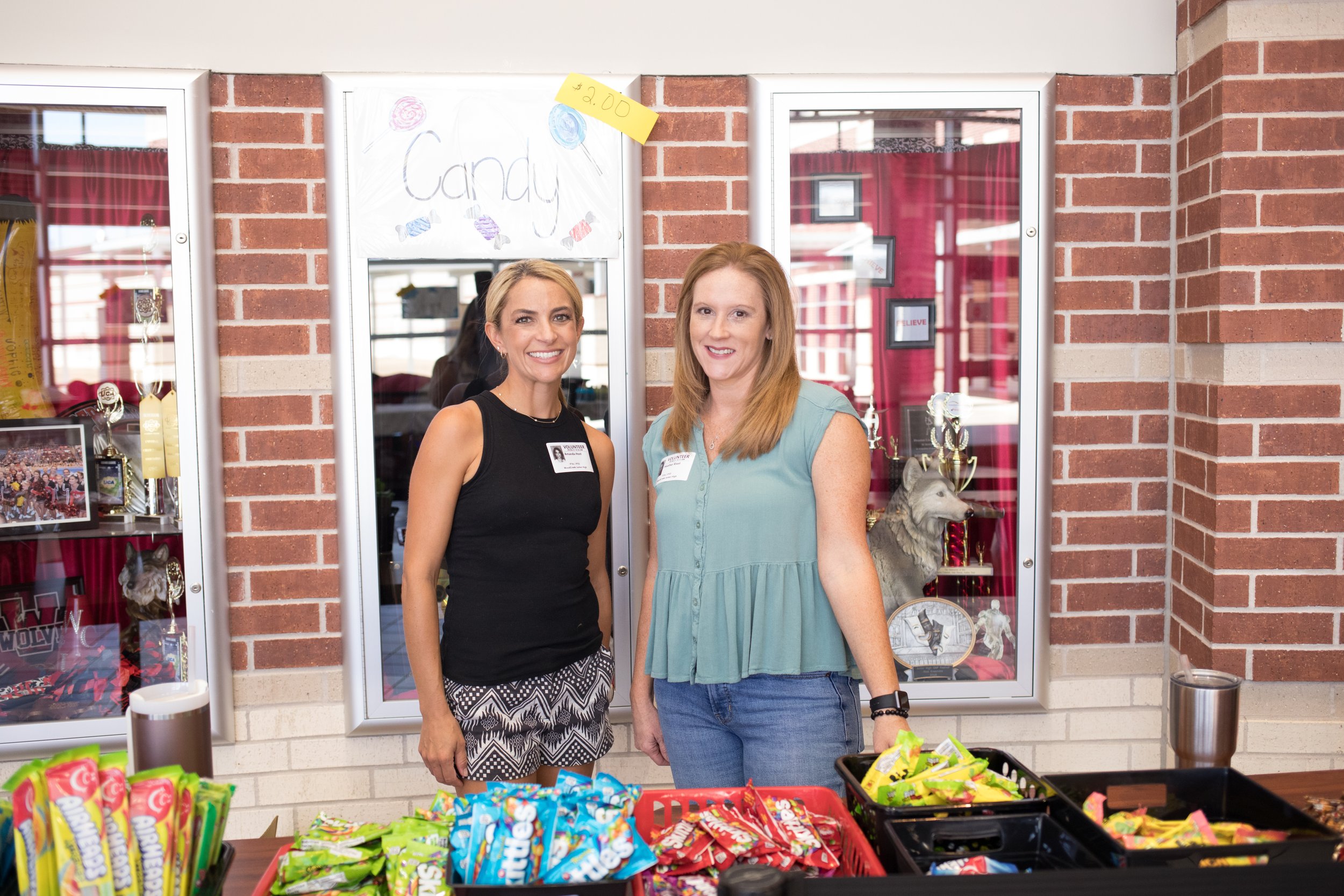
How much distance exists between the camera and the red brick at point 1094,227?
2721mm

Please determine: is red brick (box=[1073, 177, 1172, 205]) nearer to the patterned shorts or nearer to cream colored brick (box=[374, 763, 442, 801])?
the patterned shorts

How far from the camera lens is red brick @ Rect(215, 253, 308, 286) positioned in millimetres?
2584

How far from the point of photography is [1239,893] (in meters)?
1.07

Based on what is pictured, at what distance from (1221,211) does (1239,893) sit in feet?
6.19

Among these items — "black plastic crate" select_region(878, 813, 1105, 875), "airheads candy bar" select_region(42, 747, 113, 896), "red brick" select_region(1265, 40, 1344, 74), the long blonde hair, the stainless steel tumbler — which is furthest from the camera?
"red brick" select_region(1265, 40, 1344, 74)

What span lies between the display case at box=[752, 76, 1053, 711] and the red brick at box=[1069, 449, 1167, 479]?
0.11m

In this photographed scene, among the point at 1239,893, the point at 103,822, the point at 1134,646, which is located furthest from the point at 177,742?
the point at 1134,646

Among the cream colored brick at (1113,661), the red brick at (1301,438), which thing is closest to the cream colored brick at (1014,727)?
the cream colored brick at (1113,661)

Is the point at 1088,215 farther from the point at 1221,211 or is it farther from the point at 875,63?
the point at 875,63

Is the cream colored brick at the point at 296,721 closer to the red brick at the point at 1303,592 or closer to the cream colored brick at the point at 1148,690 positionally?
the cream colored brick at the point at 1148,690

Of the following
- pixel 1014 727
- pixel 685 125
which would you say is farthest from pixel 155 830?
pixel 1014 727

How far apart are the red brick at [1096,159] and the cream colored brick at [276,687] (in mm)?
2401

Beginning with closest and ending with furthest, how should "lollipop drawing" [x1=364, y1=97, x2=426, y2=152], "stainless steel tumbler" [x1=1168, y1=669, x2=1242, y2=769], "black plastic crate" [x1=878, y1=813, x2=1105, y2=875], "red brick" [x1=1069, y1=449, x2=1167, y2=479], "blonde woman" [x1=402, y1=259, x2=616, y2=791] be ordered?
"black plastic crate" [x1=878, y1=813, x2=1105, y2=875]
"stainless steel tumbler" [x1=1168, y1=669, x2=1242, y2=769]
"blonde woman" [x1=402, y1=259, x2=616, y2=791]
"lollipop drawing" [x1=364, y1=97, x2=426, y2=152]
"red brick" [x1=1069, y1=449, x2=1167, y2=479]

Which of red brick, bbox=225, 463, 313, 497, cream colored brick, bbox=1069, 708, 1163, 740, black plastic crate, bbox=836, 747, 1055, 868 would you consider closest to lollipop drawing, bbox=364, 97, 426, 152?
red brick, bbox=225, 463, 313, 497
